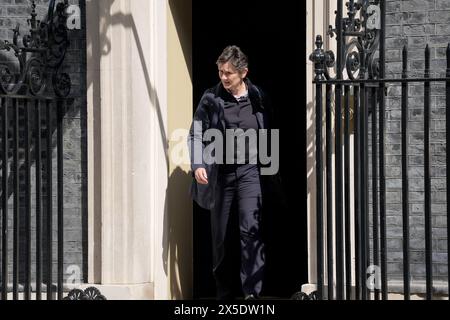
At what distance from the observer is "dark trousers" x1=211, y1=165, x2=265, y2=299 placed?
8.90 metres

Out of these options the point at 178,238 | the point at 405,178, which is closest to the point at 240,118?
the point at 178,238

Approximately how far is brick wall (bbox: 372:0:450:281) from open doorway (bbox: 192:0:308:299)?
1.56 metres

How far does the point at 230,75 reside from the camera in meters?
8.93

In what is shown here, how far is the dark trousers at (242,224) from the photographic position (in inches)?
350

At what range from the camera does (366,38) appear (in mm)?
8344

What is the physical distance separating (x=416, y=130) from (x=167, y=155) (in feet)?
6.10

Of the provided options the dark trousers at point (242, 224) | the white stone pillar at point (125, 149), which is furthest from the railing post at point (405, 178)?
the white stone pillar at point (125, 149)

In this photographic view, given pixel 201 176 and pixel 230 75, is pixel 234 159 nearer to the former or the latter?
pixel 201 176

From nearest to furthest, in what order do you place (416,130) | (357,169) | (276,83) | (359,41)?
(357,169) → (359,41) → (416,130) → (276,83)

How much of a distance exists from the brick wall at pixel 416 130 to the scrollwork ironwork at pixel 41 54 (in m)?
2.34

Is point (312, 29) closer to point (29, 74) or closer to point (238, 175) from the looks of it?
point (238, 175)

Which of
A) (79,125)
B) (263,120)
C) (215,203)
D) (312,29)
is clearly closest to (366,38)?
(312,29)

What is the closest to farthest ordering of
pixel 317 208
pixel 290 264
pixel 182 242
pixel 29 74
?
pixel 317 208 → pixel 29 74 → pixel 182 242 → pixel 290 264

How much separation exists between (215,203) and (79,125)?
1.15 metres
